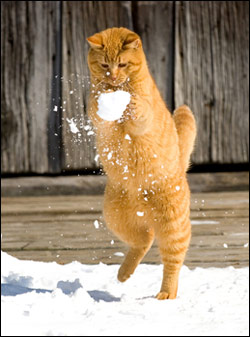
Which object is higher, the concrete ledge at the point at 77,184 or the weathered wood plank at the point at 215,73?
the weathered wood plank at the point at 215,73

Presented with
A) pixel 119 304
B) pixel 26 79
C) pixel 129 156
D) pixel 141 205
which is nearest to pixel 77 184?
pixel 26 79

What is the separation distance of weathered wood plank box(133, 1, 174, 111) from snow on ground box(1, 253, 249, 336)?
2.05 m

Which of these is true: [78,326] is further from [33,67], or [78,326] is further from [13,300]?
[33,67]

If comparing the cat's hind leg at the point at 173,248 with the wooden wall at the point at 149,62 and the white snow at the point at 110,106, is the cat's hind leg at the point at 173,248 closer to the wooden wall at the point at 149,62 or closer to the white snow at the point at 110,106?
the white snow at the point at 110,106

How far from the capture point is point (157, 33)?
4.37m

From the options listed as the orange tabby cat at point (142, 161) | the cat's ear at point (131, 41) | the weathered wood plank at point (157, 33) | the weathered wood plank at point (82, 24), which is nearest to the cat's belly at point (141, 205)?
the orange tabby cat at point (142, 161)

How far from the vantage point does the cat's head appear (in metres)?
1.43

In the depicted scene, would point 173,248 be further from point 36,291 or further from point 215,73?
point 215,73

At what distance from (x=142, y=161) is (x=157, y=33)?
9.27 ft

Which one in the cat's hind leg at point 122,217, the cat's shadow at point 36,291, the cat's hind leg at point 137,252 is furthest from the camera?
the cat's shadow at point 36,291

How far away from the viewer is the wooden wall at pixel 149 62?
4352mm

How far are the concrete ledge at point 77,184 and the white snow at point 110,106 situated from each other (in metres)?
2.95

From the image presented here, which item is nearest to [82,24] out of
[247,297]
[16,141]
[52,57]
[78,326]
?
[52,57]

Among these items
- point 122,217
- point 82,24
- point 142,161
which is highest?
point 82,24
